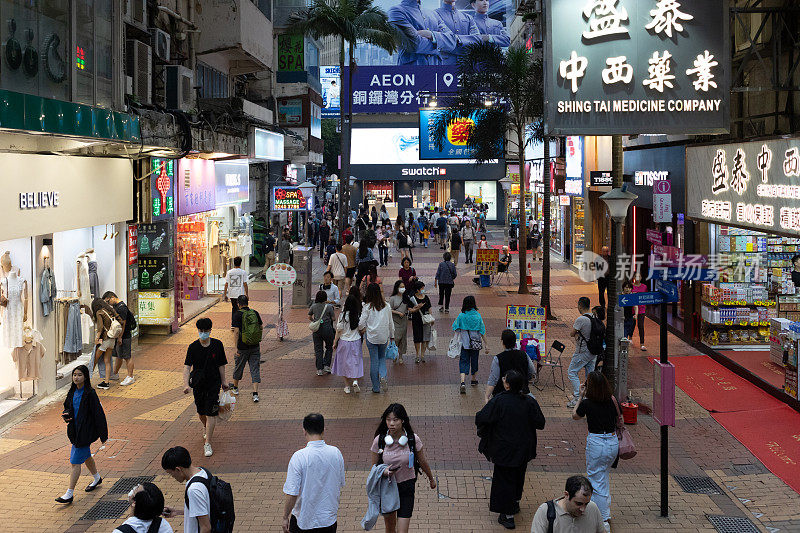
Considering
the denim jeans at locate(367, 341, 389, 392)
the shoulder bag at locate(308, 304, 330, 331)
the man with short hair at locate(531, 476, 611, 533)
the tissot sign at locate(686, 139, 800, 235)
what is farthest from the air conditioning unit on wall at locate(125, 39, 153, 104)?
the man with short hair at locate(531, 476, 611, 533)

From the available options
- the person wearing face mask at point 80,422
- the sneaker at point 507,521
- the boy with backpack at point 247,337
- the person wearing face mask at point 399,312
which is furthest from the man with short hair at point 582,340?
the person wearing face mask at point 80,422

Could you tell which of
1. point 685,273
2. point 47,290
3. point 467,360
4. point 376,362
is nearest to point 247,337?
point 376,362

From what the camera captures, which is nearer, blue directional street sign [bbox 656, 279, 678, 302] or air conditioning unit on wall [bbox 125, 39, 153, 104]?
blue directional street sign [bbox 656, 279, 678, 302]

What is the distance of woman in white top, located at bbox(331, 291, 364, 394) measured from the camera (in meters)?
13.8

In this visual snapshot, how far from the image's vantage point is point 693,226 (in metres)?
17.5

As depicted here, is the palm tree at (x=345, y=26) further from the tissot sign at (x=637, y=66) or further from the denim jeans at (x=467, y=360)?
the tissot sign at (x=637, y=66)

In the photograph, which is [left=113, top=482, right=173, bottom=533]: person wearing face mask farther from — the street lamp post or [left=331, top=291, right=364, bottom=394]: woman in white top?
the street lamp post

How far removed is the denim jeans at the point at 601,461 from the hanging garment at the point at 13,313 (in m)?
8.74

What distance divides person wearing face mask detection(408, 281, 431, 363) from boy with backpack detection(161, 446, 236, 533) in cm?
992

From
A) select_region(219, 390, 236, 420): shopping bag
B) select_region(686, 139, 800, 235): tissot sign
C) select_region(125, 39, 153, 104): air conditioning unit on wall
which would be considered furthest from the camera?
select_region(125, 39, 153, 104): air conditioning unit on wall

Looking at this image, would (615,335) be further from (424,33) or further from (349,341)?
(424,33)

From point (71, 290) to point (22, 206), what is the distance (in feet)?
10.4

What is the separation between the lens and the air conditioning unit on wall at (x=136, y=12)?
17.2 m

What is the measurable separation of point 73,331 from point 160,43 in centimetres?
734
